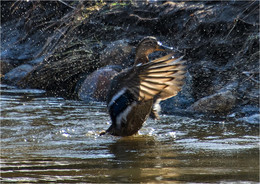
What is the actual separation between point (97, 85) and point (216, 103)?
2063 millimetres

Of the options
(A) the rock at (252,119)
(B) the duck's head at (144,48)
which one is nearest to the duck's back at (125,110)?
(B) the duck's head at (144,48)

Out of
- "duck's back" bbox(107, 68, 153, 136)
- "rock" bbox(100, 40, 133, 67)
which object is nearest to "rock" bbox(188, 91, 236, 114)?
"duck's back" bbox(107, 68, 153, 136)

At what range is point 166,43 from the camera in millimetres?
7906

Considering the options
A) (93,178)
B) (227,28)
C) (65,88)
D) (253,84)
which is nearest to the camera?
(93,178)

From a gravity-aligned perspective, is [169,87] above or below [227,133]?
above

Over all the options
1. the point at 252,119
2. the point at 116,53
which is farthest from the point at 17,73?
the point at 252,119

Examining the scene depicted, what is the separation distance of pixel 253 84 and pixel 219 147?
8.16 feet

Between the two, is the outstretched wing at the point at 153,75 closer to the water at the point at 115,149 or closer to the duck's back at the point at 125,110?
the duck's back at the point at 125,110

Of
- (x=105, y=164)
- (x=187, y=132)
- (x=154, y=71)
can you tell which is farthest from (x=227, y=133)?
(x=105, y=164)

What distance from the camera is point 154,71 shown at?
464 cm

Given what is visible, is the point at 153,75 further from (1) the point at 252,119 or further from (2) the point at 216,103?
(2) the point at 216,103

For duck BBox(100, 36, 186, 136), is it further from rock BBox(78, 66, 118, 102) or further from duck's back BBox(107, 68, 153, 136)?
rock BBox(78, 66, 118, 102)

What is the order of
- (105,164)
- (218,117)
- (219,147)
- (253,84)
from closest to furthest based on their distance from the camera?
1. (105,164)
2. (219,147)
3. (218,117)
4. (253,84)

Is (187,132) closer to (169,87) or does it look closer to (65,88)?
(169,87)
